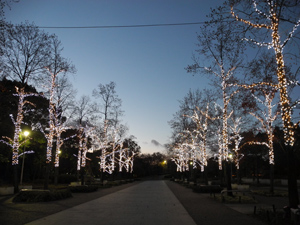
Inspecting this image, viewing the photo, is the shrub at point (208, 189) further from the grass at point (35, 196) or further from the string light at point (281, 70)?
the string light at point (281, 70)

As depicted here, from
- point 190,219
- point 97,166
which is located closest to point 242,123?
point 190,219

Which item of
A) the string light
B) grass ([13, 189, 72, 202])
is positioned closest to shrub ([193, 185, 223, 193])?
grass ([13, 189, 72, 202])

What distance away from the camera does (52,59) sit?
22625mm

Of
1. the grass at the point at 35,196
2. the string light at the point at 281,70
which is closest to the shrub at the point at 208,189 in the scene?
the grass at the point at 35,196

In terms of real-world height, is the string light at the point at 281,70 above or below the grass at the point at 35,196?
above

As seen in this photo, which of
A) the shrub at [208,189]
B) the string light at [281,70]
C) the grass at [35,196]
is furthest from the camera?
the shrub at [208,189]

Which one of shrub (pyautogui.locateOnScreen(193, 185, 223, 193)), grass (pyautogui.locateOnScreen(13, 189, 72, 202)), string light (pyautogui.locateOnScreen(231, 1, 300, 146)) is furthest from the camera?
shrub (pyautogui.locateOnScreen(193, 185, 223, 193))

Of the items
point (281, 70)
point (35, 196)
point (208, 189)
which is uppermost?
point (281, 70)

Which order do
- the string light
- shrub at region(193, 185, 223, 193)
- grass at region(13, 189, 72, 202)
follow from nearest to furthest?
the string light → grass at region(13, 189, 72, 202) → shrub at region(193, 185, 223, 193)

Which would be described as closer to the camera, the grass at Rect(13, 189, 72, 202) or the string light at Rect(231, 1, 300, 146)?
the string light at Rect(231, 1, 300, 146)

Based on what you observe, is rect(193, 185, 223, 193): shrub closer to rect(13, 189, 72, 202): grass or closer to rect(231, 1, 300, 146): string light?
rect(13, 189, 72, 202): grass

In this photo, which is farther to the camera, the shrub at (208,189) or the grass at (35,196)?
the shrub at (208,189)

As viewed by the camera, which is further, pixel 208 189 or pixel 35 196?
pixel 208 189

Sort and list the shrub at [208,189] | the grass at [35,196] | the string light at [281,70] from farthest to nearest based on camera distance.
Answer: the shrub at [208,189]
the grass at [35,196]
the string light at [281,70]
